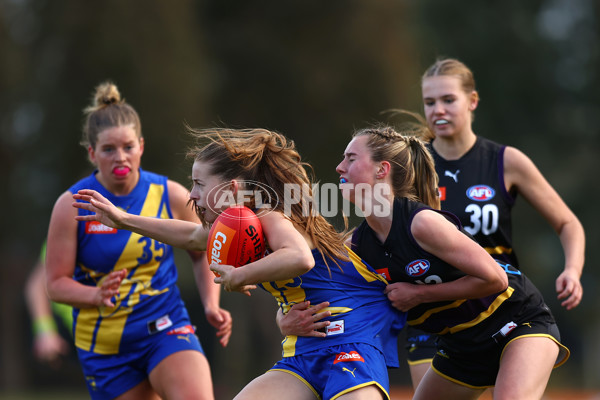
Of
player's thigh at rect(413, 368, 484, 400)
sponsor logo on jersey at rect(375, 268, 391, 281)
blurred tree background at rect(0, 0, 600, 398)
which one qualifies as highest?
blurred tree background at rect(0, 0, 600, 398)

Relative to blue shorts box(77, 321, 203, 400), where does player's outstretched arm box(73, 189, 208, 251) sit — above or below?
above

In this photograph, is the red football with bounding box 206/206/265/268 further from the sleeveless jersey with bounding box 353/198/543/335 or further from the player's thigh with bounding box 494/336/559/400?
the player's thigh with bounding box 494/336/559/400

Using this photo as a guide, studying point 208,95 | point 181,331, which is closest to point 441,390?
point 181,331

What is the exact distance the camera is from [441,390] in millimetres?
4570

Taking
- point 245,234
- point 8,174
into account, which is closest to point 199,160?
point 245,234

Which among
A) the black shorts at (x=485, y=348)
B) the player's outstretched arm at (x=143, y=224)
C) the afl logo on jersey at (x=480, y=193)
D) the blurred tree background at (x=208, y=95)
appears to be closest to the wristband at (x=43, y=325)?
the player's outstretched arm at (x=143, y=224)

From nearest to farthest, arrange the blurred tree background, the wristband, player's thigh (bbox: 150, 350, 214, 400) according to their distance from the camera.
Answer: player's thigh (bbox: 150, 350, 214, 400)
the wristband
the blurred tree background

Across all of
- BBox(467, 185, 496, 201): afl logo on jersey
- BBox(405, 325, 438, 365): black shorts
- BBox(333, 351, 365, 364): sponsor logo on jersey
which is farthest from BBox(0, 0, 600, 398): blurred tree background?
BBox(333, 351, 365, 364): sponsor logo on jersey

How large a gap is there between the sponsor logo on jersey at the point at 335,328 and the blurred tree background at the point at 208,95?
433 inches

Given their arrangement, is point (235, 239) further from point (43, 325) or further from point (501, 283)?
point (43, 325)

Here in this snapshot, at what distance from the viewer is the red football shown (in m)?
3.94

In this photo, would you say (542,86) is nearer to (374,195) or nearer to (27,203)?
(27,203)

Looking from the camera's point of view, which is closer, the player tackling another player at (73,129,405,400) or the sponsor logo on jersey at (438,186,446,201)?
the player tackling another player at (73,129,405,400)

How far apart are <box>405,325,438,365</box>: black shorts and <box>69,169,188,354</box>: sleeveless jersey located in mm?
1576
